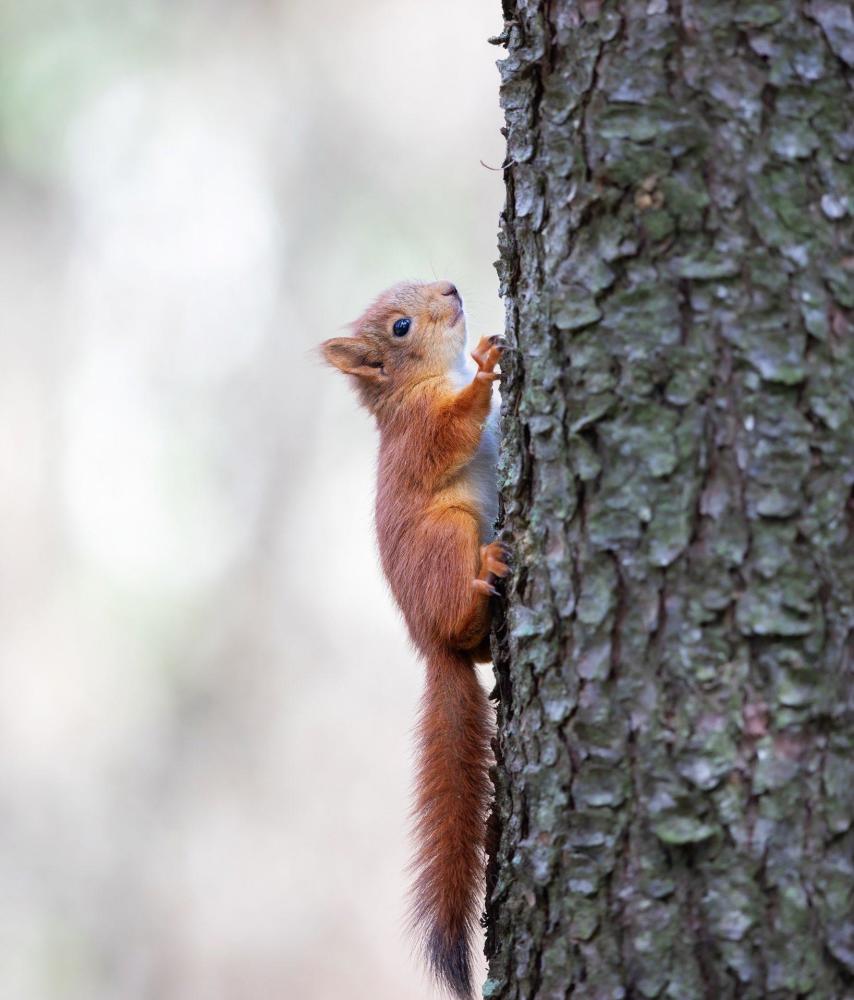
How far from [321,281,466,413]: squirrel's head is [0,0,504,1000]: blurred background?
2923mm

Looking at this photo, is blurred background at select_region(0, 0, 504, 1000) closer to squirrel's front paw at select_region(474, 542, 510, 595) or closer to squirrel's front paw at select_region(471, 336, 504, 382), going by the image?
squirrel's front paw at select_region(471, 336, 504, 382)

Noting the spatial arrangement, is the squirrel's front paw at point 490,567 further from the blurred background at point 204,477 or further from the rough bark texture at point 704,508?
the blurred background at point 204,477

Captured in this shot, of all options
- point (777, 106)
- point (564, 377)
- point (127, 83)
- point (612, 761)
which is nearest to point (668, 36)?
point (777, 106)

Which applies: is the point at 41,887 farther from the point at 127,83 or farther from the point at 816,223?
the point at 816,223

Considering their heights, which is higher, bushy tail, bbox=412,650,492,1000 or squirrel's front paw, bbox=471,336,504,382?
squirrel's front paw, bbox=471,336,504,382

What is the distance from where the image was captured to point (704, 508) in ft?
5.56

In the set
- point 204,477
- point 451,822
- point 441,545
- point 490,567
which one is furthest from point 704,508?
point 204,477

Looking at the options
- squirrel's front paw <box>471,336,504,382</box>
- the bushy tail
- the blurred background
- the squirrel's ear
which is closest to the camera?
the bushy tail

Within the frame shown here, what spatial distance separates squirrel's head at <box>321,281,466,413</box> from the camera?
11.0 feet

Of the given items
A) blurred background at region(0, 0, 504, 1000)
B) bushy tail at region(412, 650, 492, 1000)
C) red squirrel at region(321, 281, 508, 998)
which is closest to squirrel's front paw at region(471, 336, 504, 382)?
red squirrel at region(321, 281, 508, 998)

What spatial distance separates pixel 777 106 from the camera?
5.49ft

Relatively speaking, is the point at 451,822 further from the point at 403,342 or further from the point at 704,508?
the point at 403,342

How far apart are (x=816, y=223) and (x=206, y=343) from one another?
550 cm

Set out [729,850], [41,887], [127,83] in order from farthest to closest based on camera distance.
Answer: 1. [127,83]
2. [41,887]
3. [729,850]
